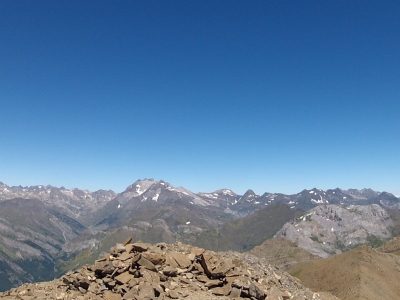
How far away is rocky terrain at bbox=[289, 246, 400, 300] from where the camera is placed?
101562mm

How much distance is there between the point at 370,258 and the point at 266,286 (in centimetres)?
12216

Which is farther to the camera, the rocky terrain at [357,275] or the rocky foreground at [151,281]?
the rocky terrain at [357,275]

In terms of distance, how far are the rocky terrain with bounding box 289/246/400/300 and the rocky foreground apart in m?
78.6

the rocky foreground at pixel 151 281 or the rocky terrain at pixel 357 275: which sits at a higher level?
the rocky foreground at pixel 151 281

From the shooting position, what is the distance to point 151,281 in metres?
28.4

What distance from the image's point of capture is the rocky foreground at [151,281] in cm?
2736

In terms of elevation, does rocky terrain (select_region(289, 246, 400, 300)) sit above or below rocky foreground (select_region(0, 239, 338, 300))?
below

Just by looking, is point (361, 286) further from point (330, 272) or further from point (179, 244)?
point (179, 244)

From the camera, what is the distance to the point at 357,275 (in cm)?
11425

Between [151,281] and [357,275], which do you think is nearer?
[151,281]

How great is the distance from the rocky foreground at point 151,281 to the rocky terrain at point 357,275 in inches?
3095

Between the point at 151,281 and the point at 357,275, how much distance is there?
10998cm

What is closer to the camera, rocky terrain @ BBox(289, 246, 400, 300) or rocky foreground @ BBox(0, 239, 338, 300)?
rocky foreground @ BBox(0, 239, 338, 300)

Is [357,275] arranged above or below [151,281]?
below
